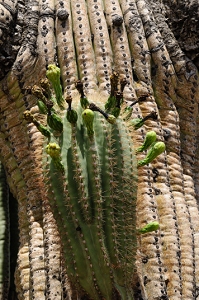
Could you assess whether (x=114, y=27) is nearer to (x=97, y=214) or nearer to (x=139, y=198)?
(x=139, y=198)

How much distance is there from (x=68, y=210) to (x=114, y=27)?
3.96 feet

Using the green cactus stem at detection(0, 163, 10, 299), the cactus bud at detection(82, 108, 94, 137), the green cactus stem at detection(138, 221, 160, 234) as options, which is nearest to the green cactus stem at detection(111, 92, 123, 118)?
the cactus bud at detection(82, 108, 94, 137)

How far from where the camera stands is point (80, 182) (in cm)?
264

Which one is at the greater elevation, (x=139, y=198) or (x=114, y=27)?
(x=114, y=27)

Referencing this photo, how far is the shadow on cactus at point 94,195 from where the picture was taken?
2.63 m

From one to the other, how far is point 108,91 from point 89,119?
61 centimetres

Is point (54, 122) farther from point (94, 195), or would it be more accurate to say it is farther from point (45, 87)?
point (94, 195)

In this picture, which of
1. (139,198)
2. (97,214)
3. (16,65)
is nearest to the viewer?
(97,214)

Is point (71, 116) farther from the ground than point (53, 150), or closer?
farther from the ground

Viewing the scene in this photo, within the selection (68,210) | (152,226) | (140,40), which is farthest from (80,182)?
(140,40)

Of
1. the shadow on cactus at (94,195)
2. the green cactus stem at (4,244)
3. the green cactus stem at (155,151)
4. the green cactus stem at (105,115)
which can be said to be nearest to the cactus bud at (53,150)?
the shadow on cactus at (94,195)

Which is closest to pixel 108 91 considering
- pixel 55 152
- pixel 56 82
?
pixel 56 82

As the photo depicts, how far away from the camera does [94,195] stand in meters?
2.63

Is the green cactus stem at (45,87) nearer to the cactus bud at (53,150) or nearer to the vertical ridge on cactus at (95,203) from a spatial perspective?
the vertical ridge on cactus at (95,203)
